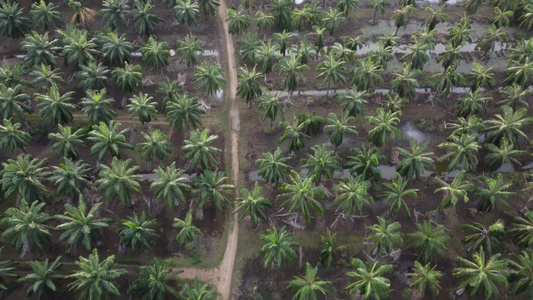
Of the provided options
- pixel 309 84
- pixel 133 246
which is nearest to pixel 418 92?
pixel 309 84

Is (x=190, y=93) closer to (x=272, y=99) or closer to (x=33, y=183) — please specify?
(x=272, y=99)

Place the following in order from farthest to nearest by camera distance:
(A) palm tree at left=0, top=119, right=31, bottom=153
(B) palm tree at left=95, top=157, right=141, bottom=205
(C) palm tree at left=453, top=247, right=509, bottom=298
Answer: (A) palm tree at left=0, top=119, right=31, bottom=153
(B) palm tree at left=95, top=157, right=141, bottom=205
(C) palm tree at left=453, top=247, right=509, bottom=298

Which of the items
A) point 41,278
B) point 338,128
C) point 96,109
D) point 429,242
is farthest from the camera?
point 96,109

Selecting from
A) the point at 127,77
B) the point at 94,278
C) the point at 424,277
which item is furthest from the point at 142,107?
the point at 424,277

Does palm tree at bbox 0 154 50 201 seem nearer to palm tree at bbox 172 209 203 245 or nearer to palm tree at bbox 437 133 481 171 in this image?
palm tree at bbox 172 209 203 245

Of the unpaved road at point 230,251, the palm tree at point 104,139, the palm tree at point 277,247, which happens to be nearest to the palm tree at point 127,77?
the palm tree at point 104,139

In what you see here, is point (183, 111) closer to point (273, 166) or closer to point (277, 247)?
point (273, 166)

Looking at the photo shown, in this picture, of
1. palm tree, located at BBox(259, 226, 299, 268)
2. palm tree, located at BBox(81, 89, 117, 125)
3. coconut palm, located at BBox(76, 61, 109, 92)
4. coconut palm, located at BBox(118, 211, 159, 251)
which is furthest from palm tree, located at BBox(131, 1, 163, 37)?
palm tree, located at BBox(259, 226, 299, 268)

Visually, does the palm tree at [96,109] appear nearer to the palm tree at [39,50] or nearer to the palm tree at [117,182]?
the palm tree at [117,182]
